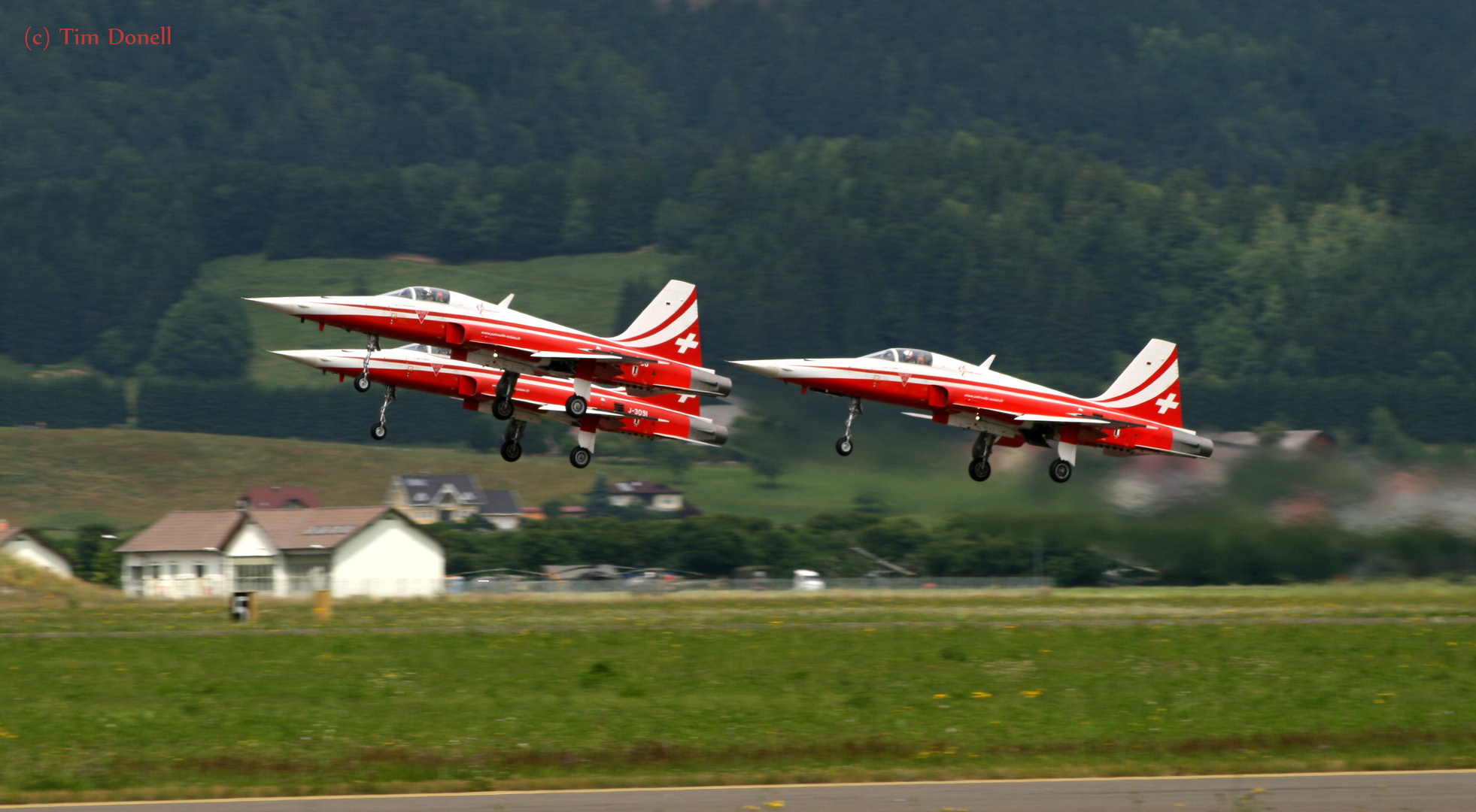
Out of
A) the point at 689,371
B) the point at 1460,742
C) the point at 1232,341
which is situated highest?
the point at 1232,341

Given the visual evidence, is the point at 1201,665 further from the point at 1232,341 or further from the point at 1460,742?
the point at 1232,341

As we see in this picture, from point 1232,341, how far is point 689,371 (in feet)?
475

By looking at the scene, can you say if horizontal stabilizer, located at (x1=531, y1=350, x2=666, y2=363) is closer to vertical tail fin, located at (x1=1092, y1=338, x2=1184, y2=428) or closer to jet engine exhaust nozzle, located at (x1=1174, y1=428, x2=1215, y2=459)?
vertical tail fin, located at (x1=1092, y1=338, x2=1184, y2=428)

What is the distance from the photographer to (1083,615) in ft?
157

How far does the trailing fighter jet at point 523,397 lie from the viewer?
55594mm

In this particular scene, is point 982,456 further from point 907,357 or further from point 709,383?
point 709,383

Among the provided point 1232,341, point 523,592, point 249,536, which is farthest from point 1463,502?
point 1232,341

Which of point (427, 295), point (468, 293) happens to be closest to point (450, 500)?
point (427, 295)

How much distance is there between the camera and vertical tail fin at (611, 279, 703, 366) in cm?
5159

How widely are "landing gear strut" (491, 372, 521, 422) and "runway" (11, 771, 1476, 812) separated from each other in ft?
92.0

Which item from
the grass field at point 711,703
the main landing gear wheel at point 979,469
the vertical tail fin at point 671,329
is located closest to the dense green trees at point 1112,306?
the main landing gear wheel at point 979,469

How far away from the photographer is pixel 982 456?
52.5 m

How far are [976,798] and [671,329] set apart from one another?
31190mm

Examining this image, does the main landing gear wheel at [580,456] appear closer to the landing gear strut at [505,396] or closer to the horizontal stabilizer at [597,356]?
the landing gear strut at [505,396]
